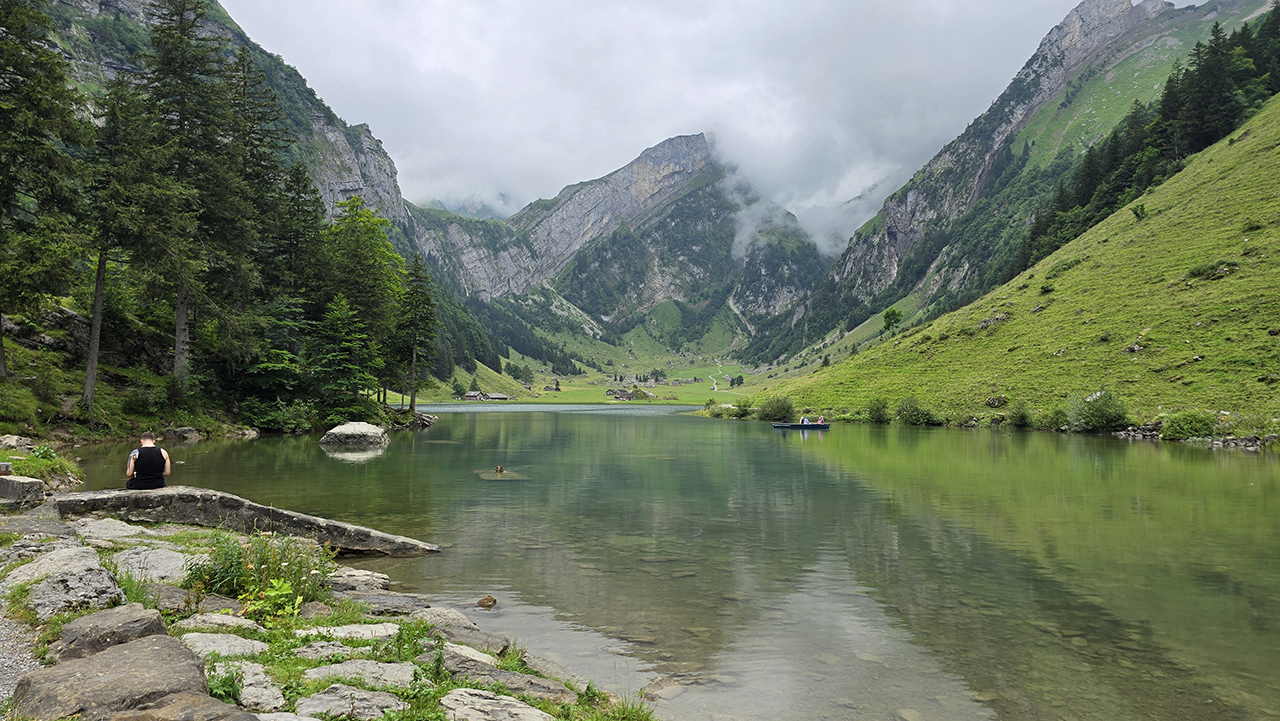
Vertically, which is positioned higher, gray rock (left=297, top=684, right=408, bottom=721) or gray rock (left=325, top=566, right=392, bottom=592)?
gray rock (left=297, top=684, right=408, bottom=721)

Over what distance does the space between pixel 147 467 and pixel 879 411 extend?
283ft

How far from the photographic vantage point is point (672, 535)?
65.7ft

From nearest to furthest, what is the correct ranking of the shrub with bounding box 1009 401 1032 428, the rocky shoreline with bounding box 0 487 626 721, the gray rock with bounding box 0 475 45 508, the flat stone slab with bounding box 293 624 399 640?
the rocky shoreline with bounding box 0 487 626 721 → the flat stone slab with bounding box 293 624 399 640 → the gray rock with bounding box 0 475 45 508 → the shrub with bounding box 1009 401 1032 428

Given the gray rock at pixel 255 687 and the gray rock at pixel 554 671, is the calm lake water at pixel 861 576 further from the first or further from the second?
the gray rock at pixel 255 687

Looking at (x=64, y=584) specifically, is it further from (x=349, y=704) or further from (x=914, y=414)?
(x=914, y=414)

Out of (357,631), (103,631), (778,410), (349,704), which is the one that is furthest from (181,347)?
(778,410)

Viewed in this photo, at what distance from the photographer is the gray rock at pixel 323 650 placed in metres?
7.53

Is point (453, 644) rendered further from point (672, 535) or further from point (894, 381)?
point (894, 381)

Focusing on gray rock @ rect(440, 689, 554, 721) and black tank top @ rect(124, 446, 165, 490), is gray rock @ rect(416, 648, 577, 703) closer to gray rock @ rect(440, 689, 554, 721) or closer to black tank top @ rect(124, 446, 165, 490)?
gray rock @ rect(440, 689, 554, 721)

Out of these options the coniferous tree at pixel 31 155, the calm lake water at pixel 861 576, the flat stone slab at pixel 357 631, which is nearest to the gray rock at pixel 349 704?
the flat stone slab at pixel 357 631

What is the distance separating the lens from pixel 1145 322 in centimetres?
6819

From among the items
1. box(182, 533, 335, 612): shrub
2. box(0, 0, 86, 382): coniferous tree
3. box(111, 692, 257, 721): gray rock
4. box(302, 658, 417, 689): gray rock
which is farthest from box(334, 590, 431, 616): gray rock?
box(0, 0, 86, 382): coniferous tree

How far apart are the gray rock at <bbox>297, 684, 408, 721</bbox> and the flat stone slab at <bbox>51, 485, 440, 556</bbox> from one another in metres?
10.6

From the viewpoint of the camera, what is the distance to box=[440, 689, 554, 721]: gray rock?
20.7 ft
